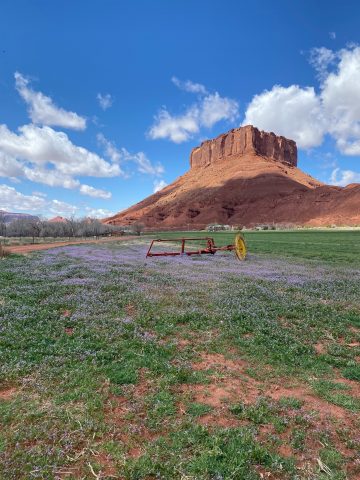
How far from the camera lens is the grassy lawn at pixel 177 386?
468cm

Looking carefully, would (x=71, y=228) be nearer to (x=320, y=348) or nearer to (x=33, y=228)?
(x=33, y=228)

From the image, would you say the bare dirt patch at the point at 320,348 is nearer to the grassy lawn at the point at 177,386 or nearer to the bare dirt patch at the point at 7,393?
the grassy lawn at the point at 177,386

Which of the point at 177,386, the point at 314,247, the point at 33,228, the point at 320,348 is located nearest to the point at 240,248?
the point at 314,247

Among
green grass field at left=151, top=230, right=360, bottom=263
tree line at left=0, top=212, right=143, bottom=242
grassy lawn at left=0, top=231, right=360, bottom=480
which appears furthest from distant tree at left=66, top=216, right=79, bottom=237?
grassy lawn at left=0, top=231, right=360, bottom=480

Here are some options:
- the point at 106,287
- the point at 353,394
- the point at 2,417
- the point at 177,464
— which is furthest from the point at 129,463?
the point at 106,287

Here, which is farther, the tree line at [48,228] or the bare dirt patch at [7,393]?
the tree line at [48,228]


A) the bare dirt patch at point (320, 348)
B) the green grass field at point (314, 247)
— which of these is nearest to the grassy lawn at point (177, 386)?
the bare dirt patch at point (320, 348)

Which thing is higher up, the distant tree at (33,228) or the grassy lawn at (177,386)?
the distant tree at (33,228)

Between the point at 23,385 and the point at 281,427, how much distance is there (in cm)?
503

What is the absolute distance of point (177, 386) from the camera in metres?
6.80

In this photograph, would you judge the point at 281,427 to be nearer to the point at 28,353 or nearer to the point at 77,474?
the point at 77,474

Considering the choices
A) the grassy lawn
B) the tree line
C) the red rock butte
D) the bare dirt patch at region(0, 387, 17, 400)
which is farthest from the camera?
the red rock butte

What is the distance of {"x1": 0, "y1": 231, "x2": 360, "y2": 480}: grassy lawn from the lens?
468cm

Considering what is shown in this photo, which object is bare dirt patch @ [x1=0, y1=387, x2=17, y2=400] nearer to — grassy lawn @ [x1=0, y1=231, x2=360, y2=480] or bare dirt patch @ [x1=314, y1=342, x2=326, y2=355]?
grassy lawn @ [x1=0, y1=231, x2=360, y2=480]
